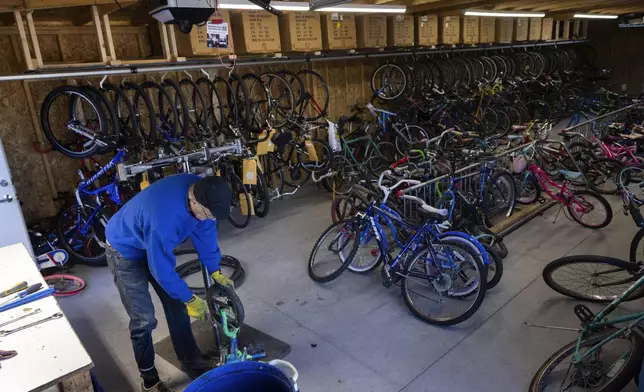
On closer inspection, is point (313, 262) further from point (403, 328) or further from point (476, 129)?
point (476, 129)

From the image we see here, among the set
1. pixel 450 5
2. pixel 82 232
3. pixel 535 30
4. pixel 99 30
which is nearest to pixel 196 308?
pixel 82 232

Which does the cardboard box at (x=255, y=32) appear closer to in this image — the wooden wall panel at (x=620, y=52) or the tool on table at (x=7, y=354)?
the tool on table at (x=7, y=354)

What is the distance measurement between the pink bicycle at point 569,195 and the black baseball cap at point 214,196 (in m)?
3.66

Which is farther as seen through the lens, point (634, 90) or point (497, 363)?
point (634, 90)

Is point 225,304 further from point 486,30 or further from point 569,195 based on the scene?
point 486,30

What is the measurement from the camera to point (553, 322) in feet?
9.84

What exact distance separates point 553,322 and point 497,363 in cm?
68

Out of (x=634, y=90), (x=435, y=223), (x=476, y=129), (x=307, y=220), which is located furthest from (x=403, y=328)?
→ (x=634, y=90)

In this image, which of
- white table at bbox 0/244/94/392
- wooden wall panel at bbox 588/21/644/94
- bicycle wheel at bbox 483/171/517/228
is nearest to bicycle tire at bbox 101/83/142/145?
white table at bbox 0/244/94/392

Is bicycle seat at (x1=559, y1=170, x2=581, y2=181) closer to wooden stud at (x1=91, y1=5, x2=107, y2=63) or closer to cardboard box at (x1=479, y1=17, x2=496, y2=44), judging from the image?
wooden stud at (x1=91, y1=5, x2=107, y2=63)

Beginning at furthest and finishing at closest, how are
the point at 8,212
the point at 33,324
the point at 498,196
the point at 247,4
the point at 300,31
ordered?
the point at 300,31 < the point at 498,196 < the point at 247,4 < the point at 8,212 < the point at 33,324

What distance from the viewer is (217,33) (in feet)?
15.0

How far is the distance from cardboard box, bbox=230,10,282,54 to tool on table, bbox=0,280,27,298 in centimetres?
392

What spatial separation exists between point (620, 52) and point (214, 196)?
1418 cm
